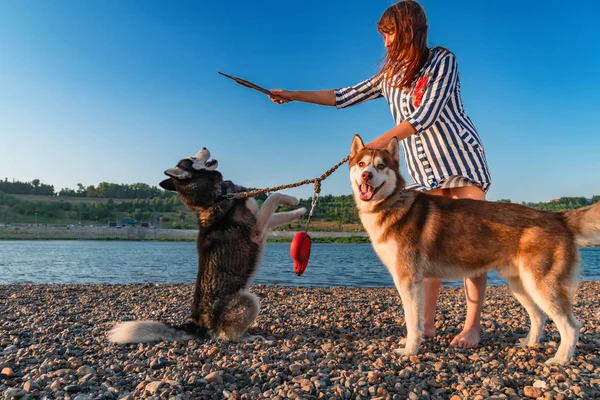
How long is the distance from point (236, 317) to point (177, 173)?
218cm

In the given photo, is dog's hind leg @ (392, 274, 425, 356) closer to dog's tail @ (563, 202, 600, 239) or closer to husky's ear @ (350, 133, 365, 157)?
husky's ear @ (350, 133, 365, 157)

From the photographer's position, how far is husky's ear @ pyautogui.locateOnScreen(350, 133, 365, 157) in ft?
14.6

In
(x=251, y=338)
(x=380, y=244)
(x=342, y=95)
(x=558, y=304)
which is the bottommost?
(x=251, y=338)

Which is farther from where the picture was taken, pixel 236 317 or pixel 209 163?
pixel 209 163

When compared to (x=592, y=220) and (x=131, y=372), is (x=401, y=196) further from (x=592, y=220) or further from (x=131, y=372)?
(x=131, y=372)

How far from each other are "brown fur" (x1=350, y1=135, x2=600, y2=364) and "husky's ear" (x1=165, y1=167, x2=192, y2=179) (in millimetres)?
2493

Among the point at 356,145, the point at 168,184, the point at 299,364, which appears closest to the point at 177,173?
the point at 168,184

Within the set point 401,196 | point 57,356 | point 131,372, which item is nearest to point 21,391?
point 131,372

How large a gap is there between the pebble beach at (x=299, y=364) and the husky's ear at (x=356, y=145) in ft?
7.21

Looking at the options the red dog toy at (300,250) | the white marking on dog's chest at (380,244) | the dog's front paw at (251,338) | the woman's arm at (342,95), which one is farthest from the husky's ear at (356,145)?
the dog's front paw at (251,338)

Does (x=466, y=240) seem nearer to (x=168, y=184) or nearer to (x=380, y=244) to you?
(x=380, y=244)

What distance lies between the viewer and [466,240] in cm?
406

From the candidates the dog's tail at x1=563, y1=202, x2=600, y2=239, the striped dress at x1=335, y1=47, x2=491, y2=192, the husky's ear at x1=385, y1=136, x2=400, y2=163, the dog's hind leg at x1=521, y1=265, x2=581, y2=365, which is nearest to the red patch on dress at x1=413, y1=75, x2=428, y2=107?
the striped dress at x1=335, y1=47, x2=491, y2=192

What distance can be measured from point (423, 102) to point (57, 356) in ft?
15.7
